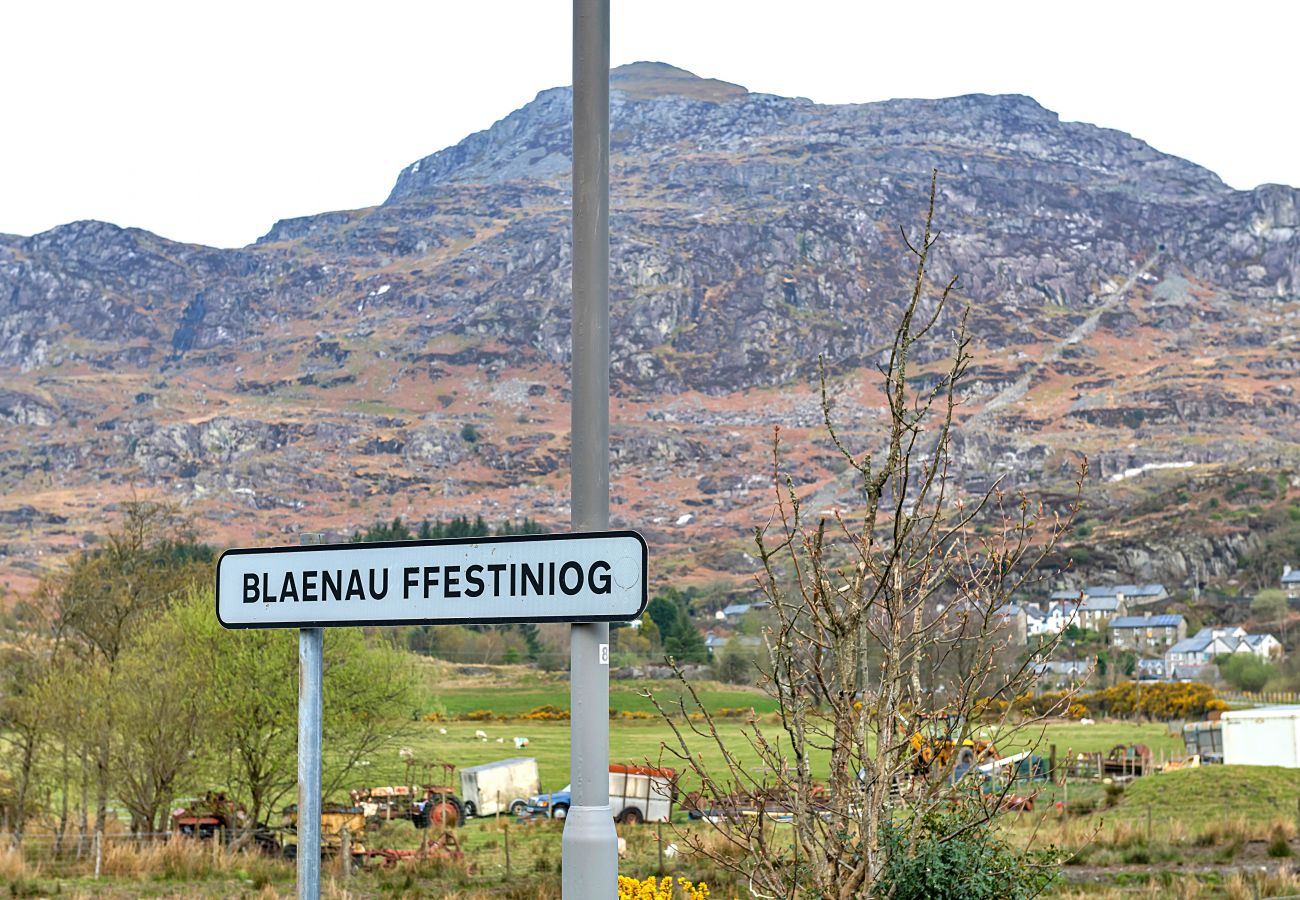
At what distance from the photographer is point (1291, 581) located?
6688 inches

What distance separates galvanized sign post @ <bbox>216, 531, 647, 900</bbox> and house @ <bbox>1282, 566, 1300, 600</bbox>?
17370 cm

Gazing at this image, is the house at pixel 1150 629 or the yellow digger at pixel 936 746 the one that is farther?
the house at pixel 1150 629

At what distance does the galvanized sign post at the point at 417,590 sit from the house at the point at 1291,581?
570 feet

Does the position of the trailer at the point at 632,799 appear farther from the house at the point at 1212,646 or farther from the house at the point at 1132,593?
the house at the point at 1132,593

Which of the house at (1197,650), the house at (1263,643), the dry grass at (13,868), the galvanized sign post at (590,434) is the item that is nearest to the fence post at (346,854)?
the dry grass at (13,868)

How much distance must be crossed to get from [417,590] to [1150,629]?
155m

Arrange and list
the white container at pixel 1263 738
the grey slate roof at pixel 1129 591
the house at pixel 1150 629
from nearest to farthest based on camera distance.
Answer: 1. the white container at pixel 1263 738
2. the house at pixel 1150 629
3. the grey slate roof at pixel 1129 591

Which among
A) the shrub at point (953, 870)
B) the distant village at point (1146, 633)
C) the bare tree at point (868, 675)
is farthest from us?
the distant village at point (1146, 633)

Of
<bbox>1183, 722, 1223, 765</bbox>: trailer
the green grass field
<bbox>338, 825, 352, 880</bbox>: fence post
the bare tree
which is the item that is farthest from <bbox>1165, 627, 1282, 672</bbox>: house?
the bare tree

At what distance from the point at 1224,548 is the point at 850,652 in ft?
622

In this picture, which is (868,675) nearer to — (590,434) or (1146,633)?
(590,434)

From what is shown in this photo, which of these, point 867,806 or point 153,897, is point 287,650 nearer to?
point 153,897

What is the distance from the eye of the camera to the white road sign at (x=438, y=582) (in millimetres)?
4473

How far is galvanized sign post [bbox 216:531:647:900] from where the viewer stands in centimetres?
448
